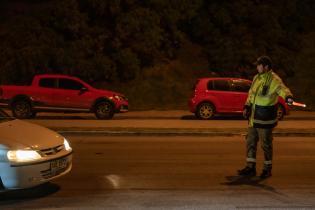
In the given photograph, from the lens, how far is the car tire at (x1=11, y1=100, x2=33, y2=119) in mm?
21047

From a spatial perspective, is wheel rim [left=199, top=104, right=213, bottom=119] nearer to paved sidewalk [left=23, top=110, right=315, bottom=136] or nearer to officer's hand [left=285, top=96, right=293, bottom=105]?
paved sidewalk [left=23, top=110, right=315, bottom=136]

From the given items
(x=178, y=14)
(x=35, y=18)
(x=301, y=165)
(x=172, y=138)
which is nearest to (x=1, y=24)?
(x=35, y=18)

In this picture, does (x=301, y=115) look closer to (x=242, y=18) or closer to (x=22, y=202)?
(x=242, y=18)

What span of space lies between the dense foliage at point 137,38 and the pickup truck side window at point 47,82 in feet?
18.9

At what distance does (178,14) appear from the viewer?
97.0 ft

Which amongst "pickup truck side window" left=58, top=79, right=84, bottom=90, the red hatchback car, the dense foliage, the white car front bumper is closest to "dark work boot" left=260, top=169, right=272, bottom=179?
the white car front bumper

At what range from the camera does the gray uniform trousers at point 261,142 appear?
9.26 m

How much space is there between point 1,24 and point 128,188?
2443cm

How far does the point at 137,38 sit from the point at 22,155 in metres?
21.6

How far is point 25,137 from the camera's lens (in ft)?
25.4

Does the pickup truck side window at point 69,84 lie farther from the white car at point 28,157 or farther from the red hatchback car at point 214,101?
the white car at point 28,157

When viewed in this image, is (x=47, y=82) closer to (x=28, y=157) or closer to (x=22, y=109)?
(x=22, y=109)

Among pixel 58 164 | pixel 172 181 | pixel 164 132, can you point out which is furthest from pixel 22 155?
pixel 164 132

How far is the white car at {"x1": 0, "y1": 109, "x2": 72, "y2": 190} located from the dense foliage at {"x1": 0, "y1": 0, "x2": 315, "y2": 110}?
19147 millimetres
